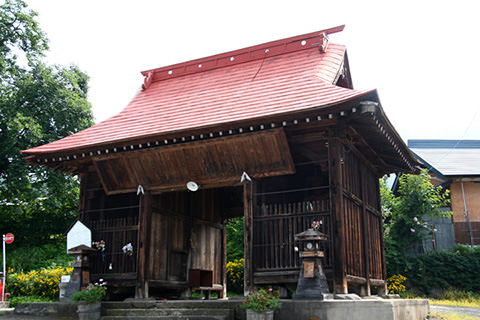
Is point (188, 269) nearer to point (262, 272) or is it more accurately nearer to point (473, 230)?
point (262, 272)

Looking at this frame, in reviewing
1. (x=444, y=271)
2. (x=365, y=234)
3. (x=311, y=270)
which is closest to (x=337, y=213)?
(x=311, y=270)

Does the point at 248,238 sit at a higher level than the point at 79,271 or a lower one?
higher

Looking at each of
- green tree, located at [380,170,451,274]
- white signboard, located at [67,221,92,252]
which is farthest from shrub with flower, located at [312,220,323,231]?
green tree, located at [380,170,451,274]

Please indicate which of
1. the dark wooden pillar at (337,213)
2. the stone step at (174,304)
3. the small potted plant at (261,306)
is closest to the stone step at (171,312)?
the stone step at (174,304)

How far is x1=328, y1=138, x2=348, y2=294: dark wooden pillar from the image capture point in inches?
348

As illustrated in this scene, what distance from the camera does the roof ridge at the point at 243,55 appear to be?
12.8 m

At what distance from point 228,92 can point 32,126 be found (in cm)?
1029

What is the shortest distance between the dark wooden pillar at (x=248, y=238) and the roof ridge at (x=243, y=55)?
4642mm

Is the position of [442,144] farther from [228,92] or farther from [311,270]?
[311,270]

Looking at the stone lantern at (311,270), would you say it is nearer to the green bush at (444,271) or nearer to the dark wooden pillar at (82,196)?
the dark wooden pillar at (82,196)

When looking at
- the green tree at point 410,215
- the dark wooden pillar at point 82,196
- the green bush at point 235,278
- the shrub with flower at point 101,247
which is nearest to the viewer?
the shrub with flower at point 101,247

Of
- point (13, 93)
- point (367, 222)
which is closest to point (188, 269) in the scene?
point (367, 222)

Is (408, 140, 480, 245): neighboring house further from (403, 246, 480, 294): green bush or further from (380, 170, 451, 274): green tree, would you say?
(403, 246, 480, 294): green bush

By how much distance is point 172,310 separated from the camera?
9.03 meters
